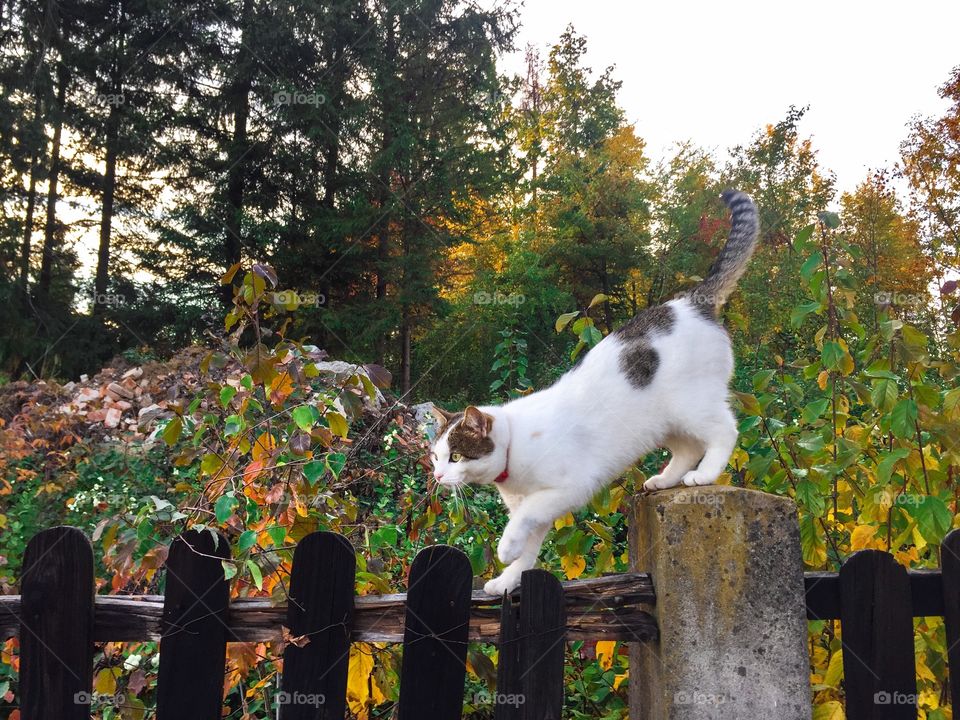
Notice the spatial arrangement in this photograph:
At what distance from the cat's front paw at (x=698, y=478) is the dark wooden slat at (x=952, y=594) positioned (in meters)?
0.56

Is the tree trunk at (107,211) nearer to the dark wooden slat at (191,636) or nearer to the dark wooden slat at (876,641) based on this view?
the dark wooden slat at (191,636)

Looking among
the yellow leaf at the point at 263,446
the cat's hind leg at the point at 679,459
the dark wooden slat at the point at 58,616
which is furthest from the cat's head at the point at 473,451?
the dark wooden slat at the point at 58,616

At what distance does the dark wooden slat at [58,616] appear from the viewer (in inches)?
61.7

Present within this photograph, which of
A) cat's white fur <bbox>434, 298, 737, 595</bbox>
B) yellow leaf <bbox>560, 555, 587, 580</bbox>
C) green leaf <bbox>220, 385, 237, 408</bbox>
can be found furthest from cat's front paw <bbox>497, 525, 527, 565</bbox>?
green leaf <bbox>220, 385, 237, 408</bbox>

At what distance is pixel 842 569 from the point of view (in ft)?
5.70

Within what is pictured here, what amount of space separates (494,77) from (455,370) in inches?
220

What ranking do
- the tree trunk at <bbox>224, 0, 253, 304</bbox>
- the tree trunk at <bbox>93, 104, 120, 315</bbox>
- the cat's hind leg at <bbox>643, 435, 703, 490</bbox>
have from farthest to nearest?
1. the tree trunk at <bbox>224, 0, 253, 304</bbox>
2. the tree trunk at <bbox>93, 104, 120, 315</bbox>
3. the cat's hind leg at <bbox>643, 435, 703, 490</bbox>

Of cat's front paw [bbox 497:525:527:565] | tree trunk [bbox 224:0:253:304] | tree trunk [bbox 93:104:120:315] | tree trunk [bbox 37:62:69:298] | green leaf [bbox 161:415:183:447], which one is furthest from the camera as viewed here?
tree trunk [bbox 224:0:253:304]

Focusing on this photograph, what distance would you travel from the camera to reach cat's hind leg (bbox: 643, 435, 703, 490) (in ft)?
6.63

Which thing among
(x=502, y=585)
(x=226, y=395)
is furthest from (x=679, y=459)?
(x=226, y=395)

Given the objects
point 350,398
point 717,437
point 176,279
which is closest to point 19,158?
point 176,279

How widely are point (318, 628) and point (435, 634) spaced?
0.25m

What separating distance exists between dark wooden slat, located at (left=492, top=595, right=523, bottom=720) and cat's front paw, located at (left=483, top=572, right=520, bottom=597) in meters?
0.03

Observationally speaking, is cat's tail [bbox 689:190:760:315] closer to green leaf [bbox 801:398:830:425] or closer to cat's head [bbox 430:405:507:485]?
green leaf [bbox 801:398:830:425]
